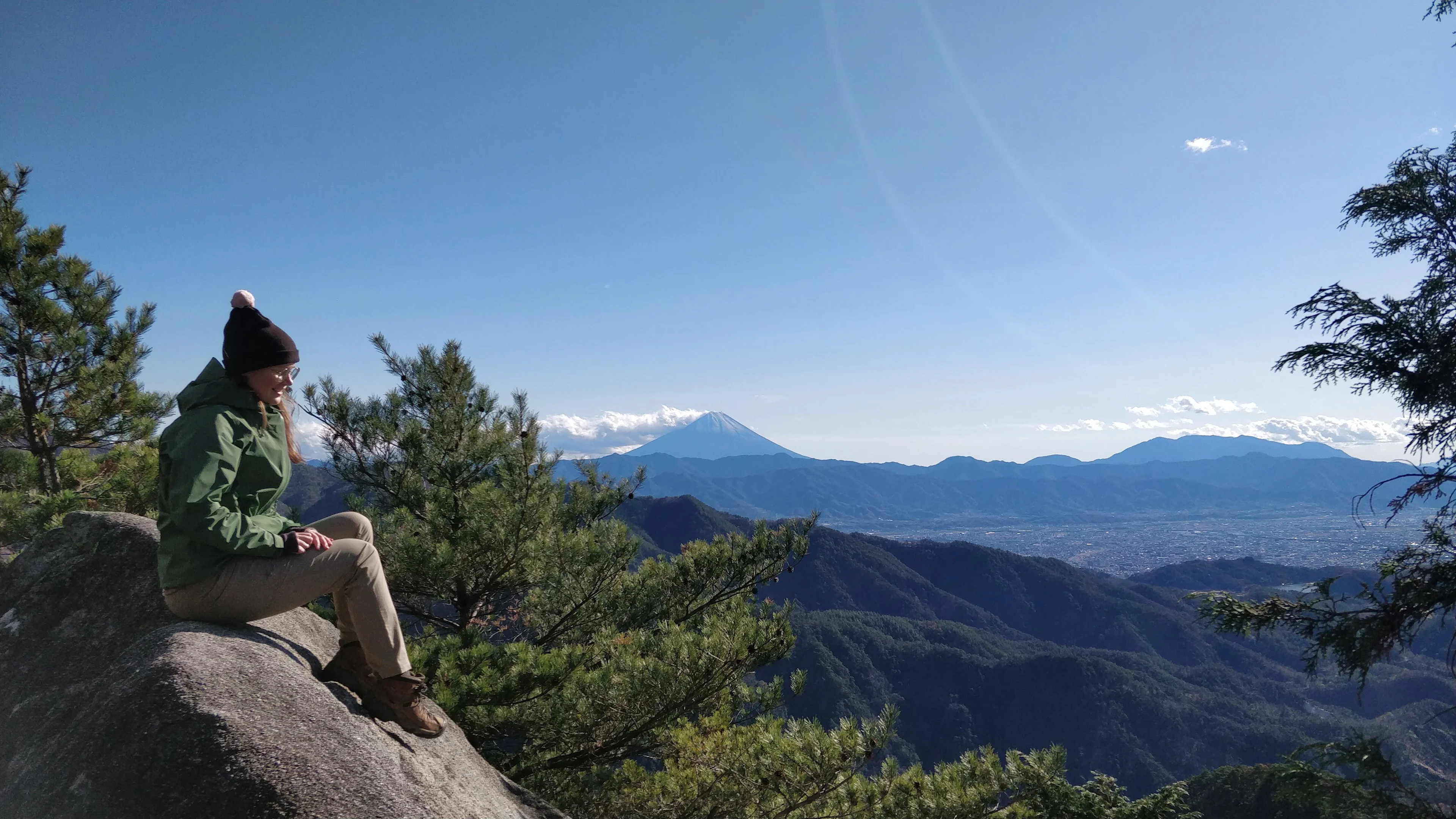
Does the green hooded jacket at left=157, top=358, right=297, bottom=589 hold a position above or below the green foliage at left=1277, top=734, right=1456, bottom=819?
above

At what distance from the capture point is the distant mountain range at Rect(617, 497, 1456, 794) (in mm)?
93062

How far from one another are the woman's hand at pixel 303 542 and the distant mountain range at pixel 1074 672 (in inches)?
2299

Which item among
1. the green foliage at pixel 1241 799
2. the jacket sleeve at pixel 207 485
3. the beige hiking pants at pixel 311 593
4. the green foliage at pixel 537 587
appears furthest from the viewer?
the green foliage at pixel 1241 799

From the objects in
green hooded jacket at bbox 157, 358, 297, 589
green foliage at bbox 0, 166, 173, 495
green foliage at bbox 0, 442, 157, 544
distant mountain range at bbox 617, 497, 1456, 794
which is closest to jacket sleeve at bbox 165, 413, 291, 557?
green hooded jacket at bbox 157, 358, 297, 589

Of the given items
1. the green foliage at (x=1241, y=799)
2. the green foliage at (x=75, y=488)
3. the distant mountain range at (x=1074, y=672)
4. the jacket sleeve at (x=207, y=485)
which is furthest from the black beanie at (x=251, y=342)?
the distant mountain range at (x=1074, y=672)

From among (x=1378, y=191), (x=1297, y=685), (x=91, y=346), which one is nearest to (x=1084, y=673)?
(x=1297, y=685)

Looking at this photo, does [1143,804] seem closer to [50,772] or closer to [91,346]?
[50,772]

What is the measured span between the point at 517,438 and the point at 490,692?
3.56 metres

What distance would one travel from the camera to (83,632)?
397cm

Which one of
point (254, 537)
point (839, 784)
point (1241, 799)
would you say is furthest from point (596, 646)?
point (1241, 799)

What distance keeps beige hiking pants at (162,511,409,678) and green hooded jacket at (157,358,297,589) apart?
8 cm

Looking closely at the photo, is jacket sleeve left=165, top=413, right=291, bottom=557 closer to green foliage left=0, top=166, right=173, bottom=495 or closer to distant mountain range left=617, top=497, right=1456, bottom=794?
green foliage left=0, top=166, right=173, bottom=495

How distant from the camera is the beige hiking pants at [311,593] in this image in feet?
11.2

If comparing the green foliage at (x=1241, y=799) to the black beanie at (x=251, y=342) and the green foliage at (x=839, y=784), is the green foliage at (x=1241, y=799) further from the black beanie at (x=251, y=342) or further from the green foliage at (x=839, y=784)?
the black beanie at (x=251, y=342)
